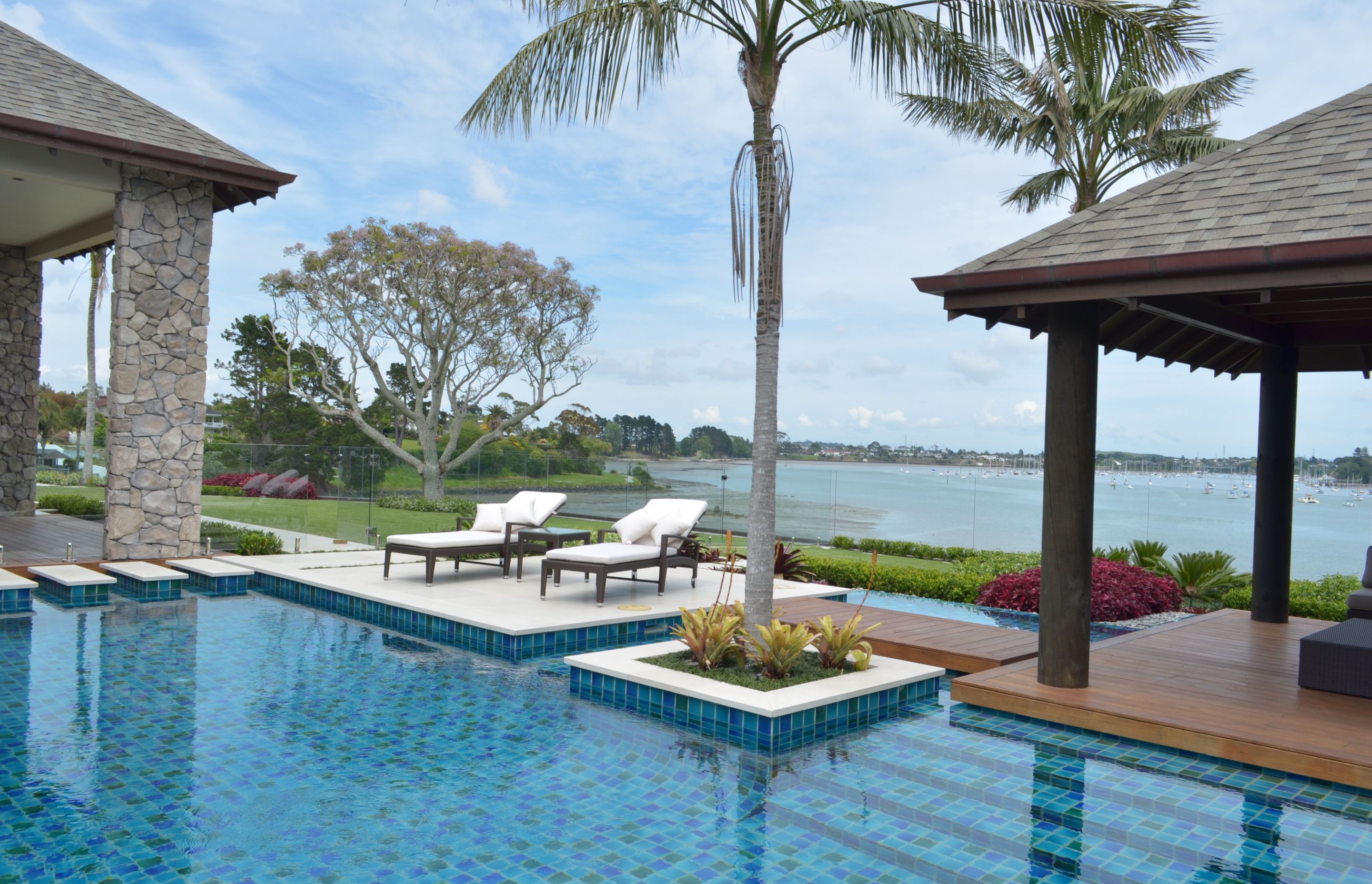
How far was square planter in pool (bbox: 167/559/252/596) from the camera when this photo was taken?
9562 mm

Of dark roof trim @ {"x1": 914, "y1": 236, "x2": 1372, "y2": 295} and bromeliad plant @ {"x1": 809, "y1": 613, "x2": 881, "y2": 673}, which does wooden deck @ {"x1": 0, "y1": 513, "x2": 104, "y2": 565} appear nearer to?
bromeliad plant @ {"x1": 809, "y1": 613, "x2": 881, "y2": 673}

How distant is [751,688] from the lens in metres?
5.44

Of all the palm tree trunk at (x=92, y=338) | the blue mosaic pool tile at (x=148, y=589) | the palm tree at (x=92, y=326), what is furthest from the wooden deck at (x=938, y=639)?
the palm tree at (x=92, y=326)

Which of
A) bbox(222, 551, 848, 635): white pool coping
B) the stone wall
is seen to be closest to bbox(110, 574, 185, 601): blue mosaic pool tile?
bbox(222, 551, 848, 635): white pool coping

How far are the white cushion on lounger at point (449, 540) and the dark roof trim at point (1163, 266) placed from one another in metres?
5.81

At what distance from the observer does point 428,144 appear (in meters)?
24.6

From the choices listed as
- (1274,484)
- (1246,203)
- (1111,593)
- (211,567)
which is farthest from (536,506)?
(1246,203)

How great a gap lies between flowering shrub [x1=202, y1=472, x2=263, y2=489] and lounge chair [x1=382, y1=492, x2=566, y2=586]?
3.08 m

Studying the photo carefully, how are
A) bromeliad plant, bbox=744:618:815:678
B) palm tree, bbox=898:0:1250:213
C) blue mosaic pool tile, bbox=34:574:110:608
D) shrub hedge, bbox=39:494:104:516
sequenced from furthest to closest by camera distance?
1. shrub hedge, bbox=39:494:104:516
2. palm tree, bbox=898:0:1250:213
3. blue mosaic pool tile, bbox=34:574:110:608
4. bromeliad plant, bbox=744:618:815:678

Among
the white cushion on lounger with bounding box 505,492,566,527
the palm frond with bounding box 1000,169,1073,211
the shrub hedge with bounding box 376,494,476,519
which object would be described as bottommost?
the shrub hedge with bounding box 376,494,476,519

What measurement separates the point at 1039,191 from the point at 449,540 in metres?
10.1

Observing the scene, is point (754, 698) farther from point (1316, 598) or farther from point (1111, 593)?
point (1316, 598)

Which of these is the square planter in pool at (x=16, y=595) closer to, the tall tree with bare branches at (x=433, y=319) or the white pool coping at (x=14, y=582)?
the white pool coping at (x=14, y=582)

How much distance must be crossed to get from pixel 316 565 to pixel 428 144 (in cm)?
1705
